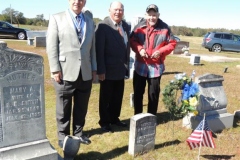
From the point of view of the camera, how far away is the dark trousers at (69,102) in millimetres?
3713

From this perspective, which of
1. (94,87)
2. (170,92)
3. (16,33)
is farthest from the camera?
(16,33)

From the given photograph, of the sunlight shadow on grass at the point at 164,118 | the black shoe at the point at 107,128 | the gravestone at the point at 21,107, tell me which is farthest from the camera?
the sunlight shadow on grass at the point at 164,118

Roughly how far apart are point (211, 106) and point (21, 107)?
3.30m

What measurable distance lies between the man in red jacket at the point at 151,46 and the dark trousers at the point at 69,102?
1.11 metres

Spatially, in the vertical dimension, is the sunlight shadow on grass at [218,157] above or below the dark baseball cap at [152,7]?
below

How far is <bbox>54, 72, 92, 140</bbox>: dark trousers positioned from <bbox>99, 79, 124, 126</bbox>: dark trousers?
572 millimetres

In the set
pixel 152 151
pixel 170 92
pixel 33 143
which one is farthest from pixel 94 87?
pixel 33 143

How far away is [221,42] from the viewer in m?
22.4

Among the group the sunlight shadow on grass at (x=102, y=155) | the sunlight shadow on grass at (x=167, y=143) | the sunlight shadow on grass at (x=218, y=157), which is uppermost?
the sunlight shadow on grass at (x=167, y=143)

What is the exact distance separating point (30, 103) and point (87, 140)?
1.36 m

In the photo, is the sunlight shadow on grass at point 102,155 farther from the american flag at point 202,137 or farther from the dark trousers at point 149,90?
the dark trousers at point 149,90

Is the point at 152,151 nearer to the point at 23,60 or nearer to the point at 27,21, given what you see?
the point at 23,60

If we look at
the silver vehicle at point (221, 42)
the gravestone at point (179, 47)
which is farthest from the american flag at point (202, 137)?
the silver vehicle at point (221, 42)

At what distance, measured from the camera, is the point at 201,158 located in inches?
153
